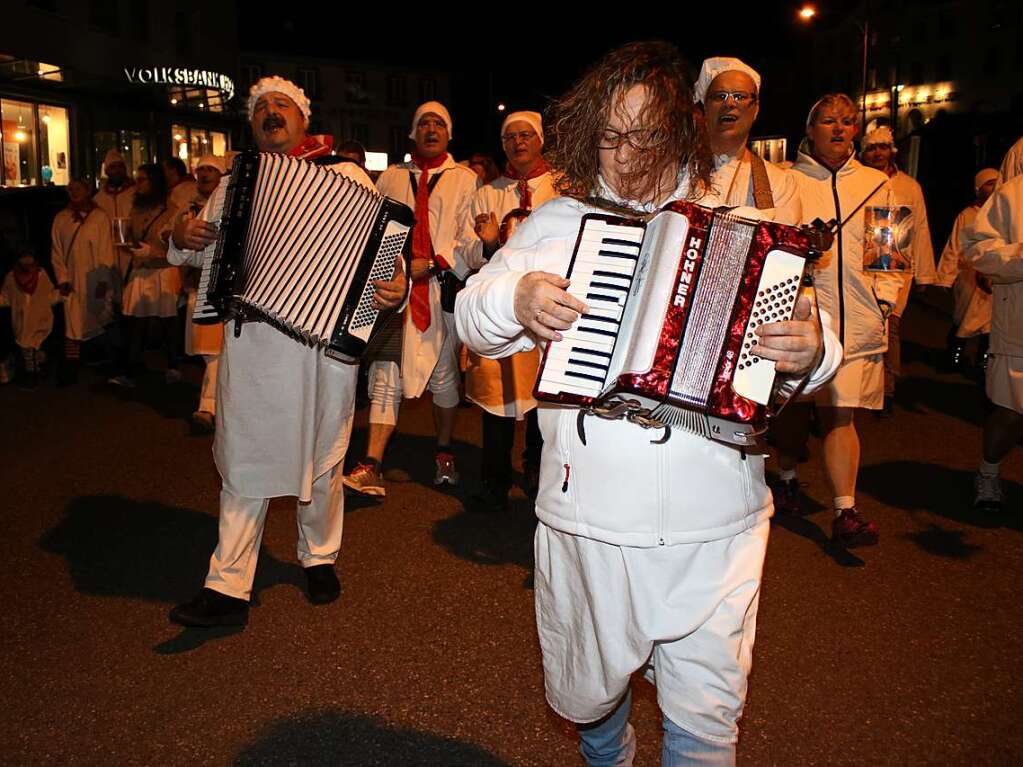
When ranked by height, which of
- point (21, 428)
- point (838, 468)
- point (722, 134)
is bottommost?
Result: point (21, 428)

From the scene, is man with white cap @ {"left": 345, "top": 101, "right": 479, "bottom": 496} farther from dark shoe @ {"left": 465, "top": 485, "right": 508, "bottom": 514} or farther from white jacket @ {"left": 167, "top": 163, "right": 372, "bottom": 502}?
white jacket @ {"left": 167, "top": 163, "right": 372, "bottom": 502}

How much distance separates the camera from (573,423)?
97.8 inches

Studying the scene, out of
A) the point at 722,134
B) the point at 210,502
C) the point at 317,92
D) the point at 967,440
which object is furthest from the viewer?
the point at 317,92

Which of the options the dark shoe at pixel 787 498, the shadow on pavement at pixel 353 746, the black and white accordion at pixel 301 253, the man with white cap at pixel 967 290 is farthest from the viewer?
the man with white cap at pixel 967 290

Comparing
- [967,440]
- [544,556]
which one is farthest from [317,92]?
[544,556]

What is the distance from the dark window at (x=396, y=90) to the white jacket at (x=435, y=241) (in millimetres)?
59494

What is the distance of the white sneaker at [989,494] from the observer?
5.91 meters

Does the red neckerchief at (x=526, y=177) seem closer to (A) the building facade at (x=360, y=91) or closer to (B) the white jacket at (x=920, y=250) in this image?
(B) the white jacket at (x=920, y=250)

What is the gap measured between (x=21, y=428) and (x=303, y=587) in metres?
4.66

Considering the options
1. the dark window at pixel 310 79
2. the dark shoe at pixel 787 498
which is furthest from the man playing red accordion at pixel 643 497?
the dark window at pixel 310 79

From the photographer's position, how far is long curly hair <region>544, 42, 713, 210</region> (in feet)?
7.77

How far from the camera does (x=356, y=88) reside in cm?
6159

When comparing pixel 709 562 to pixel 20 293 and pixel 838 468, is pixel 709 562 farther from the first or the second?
pixel 20 293

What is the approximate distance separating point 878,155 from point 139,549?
630cm
